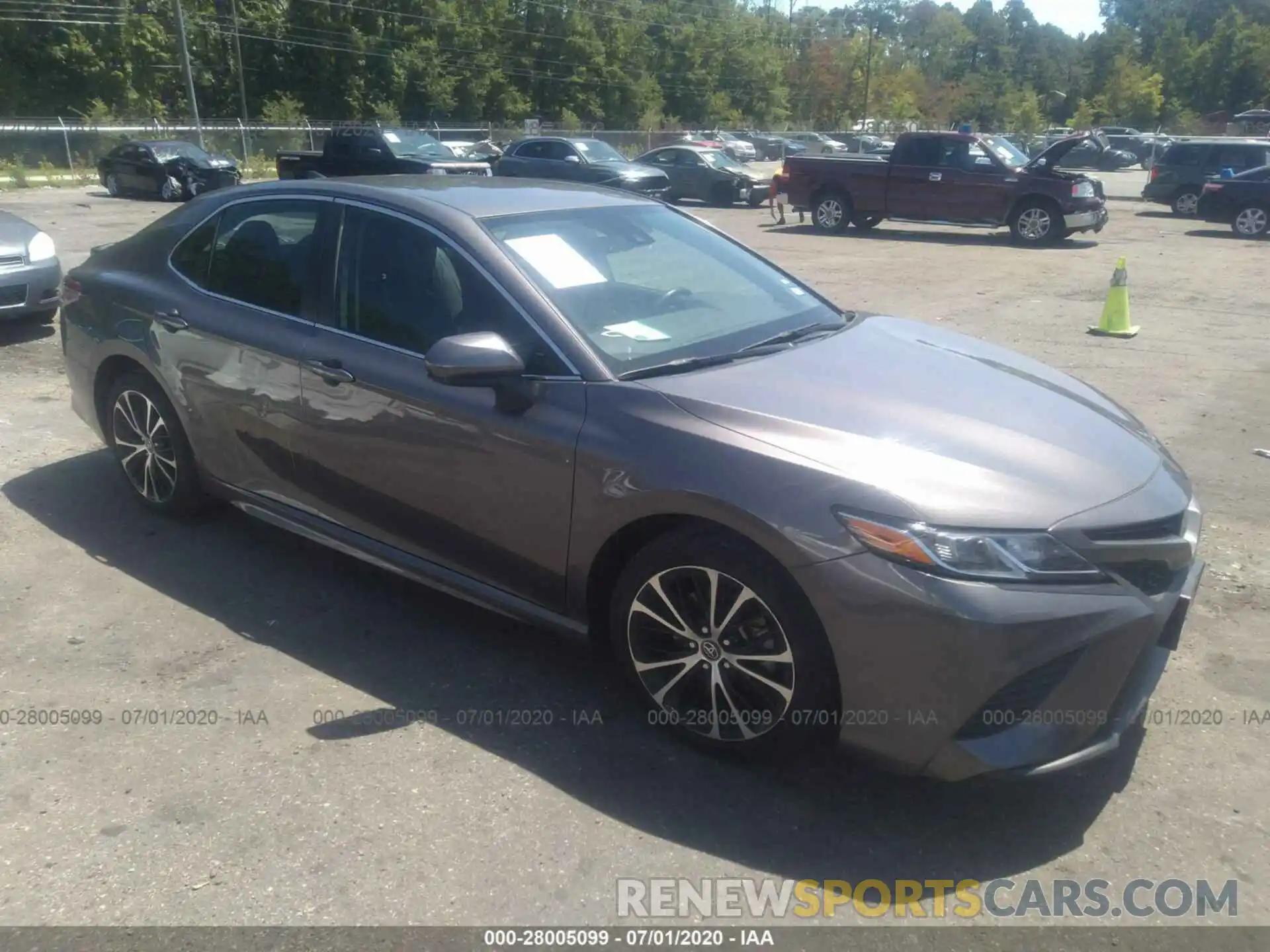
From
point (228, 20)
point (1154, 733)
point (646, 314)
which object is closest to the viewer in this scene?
point (1154, 733)

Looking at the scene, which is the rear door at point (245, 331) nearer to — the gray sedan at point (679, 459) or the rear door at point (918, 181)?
the gray sedan at point (679, 459)

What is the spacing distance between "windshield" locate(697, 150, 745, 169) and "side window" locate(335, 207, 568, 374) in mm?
23737

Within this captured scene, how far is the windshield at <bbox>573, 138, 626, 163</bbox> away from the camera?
23983 millimetres

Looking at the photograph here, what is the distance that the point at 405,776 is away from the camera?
333cm

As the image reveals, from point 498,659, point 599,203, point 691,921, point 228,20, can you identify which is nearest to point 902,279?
point 599,203

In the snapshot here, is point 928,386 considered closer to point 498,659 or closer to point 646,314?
point 646,314

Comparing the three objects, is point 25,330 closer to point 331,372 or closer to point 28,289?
point 28,289

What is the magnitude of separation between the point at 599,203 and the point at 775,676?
222cm

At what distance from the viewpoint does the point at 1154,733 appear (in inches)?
142

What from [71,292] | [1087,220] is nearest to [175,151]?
[1087,220]

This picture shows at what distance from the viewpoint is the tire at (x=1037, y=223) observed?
19.0m

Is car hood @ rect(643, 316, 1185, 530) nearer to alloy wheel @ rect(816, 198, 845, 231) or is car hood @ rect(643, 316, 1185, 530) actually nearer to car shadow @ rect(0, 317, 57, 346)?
car shadow @ rect(0, 317, 57, 346)

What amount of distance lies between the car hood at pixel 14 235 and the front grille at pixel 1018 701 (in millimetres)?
8738

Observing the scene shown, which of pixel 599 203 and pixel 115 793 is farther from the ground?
pixel 599 203
